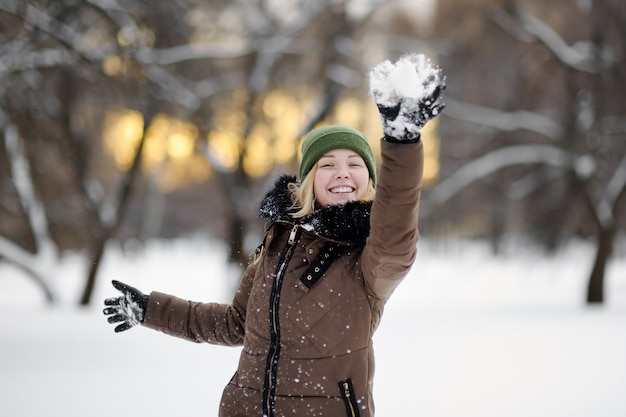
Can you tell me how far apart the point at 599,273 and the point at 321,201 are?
368 inches

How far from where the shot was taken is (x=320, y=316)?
1.87 metres

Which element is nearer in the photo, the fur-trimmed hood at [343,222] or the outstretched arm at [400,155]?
the outstretched arm at [400,155]

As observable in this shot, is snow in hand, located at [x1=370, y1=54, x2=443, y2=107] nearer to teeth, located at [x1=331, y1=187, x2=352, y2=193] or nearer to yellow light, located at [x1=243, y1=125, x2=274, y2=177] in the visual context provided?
teeth, located at [x1=331, y1=187, x2=352, y2=193]

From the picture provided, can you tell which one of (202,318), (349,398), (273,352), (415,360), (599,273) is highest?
(599,273)

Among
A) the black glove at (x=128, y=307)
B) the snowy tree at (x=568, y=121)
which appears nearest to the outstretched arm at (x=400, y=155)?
the black glove at (x=128, y=307)

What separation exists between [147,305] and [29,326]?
272 inches

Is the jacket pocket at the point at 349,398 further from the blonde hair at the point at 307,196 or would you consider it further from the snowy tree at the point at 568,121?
the snowy tree at the point at 568,121

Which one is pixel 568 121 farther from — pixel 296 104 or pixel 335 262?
pixel 335 262

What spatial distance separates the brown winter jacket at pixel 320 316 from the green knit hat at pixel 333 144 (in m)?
0.22

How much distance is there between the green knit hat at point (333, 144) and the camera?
2078 millimetres

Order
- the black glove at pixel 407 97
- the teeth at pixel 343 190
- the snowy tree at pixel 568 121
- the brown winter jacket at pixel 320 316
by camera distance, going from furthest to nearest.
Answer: the snowy tree at pixel 568 121 < the teeth at pixel 343 190 < the brown winter jacket at pixel 320 316 < the black glove at pixel 407 97

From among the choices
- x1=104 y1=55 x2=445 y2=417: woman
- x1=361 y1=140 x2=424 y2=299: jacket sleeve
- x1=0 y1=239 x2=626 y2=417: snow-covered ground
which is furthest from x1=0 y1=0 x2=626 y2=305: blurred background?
x1=361 y1=140 x2=424 y2=299: jacket sleeve

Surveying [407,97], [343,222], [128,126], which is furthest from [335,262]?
[128,126]

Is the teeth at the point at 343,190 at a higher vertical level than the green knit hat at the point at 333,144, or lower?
lower
